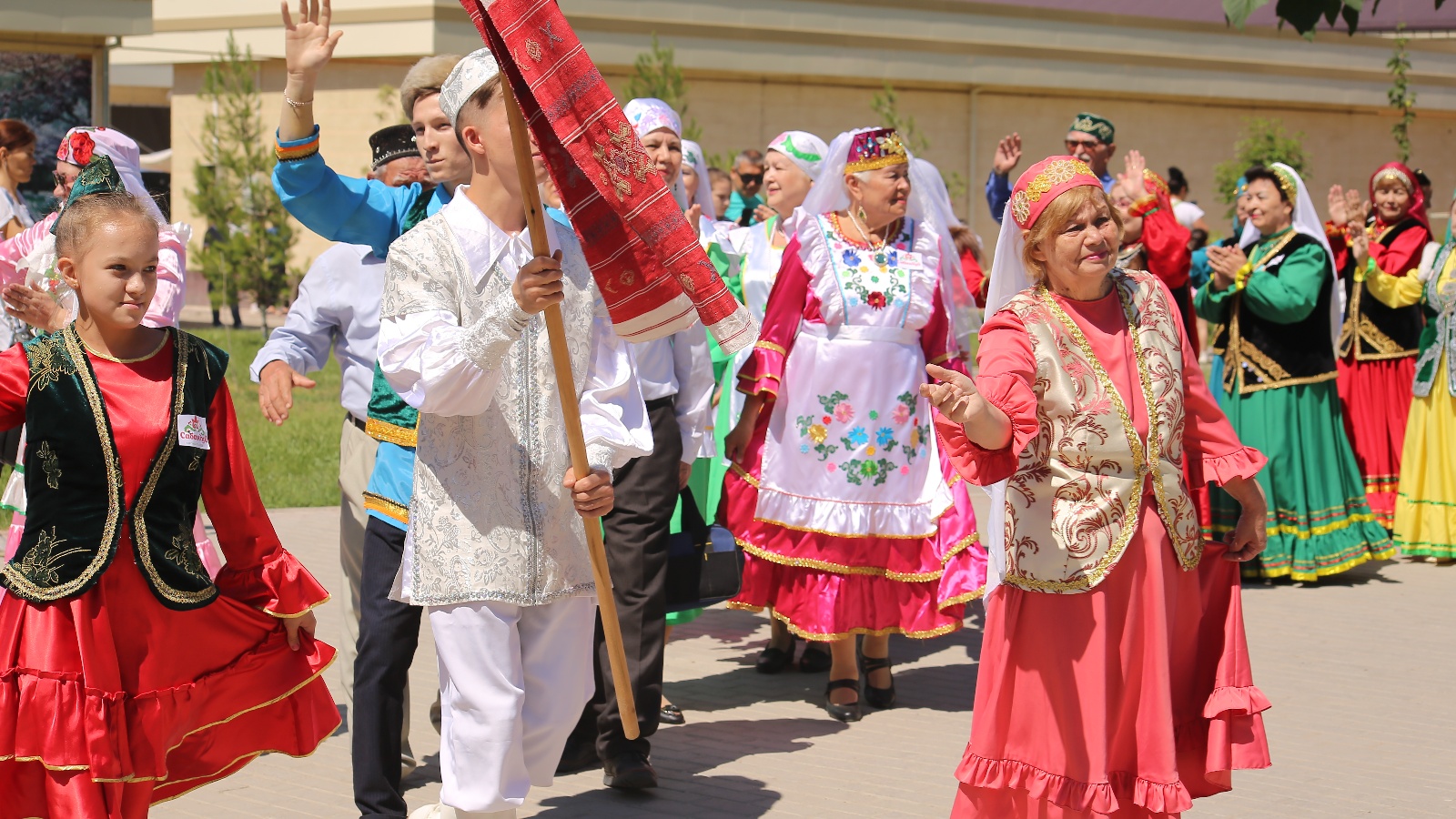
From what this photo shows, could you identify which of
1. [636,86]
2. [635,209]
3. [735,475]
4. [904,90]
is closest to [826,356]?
[735,475]

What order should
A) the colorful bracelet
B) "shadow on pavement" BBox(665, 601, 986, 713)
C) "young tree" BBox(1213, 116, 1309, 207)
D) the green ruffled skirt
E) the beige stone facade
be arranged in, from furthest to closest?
1. the beige stone facade
2. "young tree" BBox(1213, 116, 1309, 207)
3. the green ruffled skirt
4. "shadow on pavement" BBox(665, 601, 986, 713)
5. the colorful bracelet

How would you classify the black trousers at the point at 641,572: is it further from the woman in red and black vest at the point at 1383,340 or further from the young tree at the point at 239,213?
the young tree at the point at 239,213

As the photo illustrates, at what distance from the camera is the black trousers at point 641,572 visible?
5570mm

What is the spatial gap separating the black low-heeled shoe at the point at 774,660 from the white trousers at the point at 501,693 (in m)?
3.28

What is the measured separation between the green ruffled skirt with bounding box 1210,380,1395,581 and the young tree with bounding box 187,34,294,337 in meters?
17.2

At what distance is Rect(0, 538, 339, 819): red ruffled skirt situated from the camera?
371 cm

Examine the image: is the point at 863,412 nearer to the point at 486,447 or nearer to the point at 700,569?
the point at 700,569

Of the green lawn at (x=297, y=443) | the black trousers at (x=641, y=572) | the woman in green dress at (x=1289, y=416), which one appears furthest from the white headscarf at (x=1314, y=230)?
the green lawn at (x=297, y=443)

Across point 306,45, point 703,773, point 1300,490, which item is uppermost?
point 306,45

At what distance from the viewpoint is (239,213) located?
24.5 metres

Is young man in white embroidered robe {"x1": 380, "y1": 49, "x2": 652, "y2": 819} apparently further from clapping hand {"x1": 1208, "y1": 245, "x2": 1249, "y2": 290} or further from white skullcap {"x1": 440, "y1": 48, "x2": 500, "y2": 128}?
clapping hand {"x1": 1208, "y1": 245, "x2": 1249, "y2": 290}

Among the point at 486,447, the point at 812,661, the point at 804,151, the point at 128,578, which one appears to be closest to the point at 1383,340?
Result: the point at 804,151

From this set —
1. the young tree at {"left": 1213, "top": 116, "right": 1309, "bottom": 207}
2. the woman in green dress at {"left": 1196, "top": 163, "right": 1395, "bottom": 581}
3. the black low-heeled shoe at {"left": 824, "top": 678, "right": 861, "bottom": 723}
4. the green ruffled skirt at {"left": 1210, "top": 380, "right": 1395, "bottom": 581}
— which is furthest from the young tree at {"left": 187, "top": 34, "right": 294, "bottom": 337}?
the black low-heeled shoe at {"left": 824, "top": 678, "right": 861, "bottom": 723}

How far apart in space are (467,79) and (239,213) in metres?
21.8
